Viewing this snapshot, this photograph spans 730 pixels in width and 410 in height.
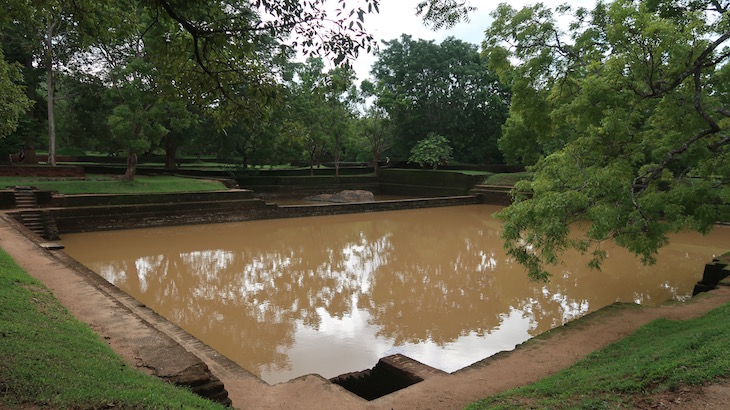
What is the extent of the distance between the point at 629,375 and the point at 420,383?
62.9 inches

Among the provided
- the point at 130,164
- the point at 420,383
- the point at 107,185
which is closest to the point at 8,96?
the point at 107,185

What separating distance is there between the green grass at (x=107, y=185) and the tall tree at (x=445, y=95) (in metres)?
13.4

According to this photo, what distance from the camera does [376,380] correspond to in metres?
4.53

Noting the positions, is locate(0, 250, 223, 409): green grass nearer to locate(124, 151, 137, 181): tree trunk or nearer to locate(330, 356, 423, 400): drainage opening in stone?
locate(330, 356, 423, 400): drainage opening in stone

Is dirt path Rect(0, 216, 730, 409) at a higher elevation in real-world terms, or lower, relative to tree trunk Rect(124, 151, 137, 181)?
lower

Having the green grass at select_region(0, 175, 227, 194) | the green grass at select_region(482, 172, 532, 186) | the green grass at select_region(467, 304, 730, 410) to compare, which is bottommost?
the green grass at select_region(467, 304, 730, 410)

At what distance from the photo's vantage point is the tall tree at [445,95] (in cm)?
2733

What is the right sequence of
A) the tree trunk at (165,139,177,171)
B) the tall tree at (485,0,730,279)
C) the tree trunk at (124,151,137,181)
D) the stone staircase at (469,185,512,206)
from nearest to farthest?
the tall tree at (485,0,730,279), the tree trunk at (124,151,137,181), the stone staircase at (469,185,512,206), the tree trunk at (165,139,177,171)

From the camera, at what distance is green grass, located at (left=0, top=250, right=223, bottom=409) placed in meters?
2.49

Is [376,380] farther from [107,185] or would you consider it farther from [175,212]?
[107,185]

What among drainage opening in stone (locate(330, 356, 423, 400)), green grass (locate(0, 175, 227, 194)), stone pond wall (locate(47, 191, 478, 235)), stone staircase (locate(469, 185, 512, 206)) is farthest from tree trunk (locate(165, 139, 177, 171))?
drainage opening in stone (locate(330, 356, 423, 400))

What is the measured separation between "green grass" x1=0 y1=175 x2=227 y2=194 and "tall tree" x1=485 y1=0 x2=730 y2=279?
12869 millimetres

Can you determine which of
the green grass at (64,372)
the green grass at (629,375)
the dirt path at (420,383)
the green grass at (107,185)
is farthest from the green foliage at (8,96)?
the green grass at (629,375)

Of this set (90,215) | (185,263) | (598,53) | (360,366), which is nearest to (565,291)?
(598,53)
